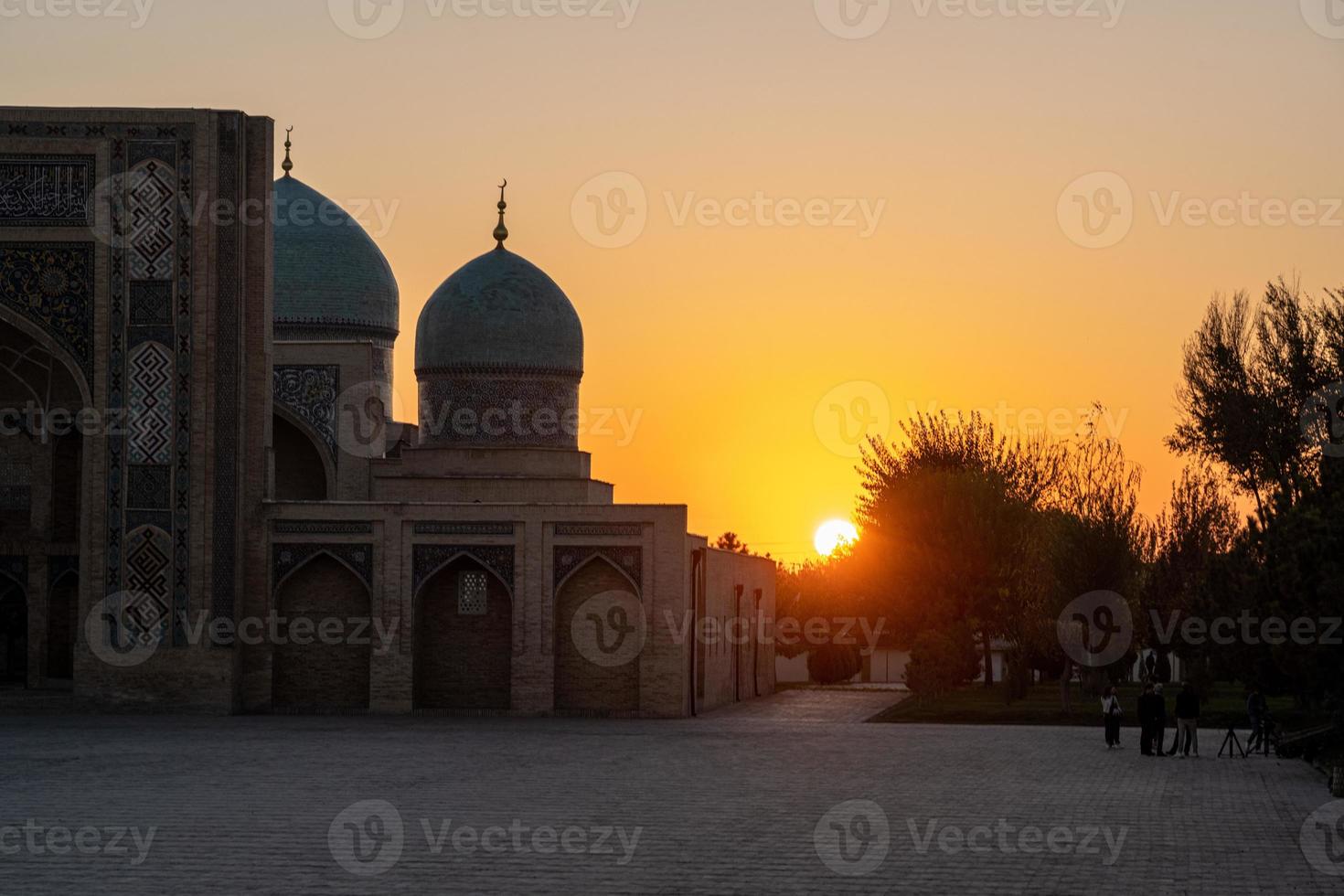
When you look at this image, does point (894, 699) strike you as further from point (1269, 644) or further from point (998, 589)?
point (1269, 644)

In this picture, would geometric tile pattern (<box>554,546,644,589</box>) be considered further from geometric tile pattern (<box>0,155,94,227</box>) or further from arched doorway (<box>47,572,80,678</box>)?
geometric tile pattern (<box>0,155,94,227</box>)

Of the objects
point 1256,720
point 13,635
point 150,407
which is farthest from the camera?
point 13,635

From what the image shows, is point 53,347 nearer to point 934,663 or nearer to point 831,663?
point 934,663

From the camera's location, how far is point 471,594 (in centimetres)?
2809

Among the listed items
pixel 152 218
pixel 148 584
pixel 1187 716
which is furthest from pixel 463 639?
pixel 1187 716

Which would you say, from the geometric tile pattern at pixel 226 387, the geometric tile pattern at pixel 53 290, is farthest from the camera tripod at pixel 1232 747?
the geometric tile pattern at pixel 53 290

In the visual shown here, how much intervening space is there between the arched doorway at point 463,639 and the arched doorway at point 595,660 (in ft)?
3.01

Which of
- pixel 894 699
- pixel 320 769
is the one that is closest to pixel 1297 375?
pixel 894 699

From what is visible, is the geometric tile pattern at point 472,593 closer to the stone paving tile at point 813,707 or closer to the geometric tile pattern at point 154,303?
the stone paving tile at point 813,707

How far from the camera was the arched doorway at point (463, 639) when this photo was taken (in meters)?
27.9

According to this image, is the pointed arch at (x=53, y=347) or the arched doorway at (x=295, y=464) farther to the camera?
the arched doorway at (x=295, y=464)

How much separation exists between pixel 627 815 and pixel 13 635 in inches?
744

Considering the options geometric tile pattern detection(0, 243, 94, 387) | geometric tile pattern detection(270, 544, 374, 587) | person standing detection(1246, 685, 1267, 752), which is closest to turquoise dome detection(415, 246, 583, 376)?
geometric tile pattern detection(270, 544, 374, 587)

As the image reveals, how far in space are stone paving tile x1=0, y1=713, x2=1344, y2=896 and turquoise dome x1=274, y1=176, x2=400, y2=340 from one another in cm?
1196
